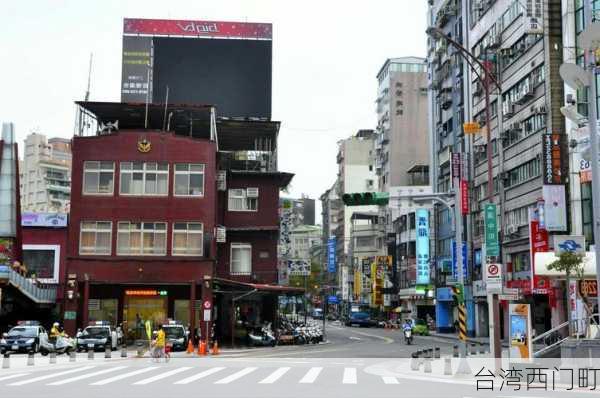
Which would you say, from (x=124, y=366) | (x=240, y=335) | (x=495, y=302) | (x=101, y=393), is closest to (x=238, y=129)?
(x=240, y=335)

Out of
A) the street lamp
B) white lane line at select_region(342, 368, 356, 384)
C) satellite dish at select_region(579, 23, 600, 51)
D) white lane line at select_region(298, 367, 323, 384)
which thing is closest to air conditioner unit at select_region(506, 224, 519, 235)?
white lane line at select_region(342, 368, 356, 384)

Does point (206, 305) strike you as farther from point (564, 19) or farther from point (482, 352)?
point (564, 19)

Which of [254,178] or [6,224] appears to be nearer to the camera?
[6,224]

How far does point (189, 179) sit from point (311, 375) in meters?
28.3

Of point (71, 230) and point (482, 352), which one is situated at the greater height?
point (71, 230)

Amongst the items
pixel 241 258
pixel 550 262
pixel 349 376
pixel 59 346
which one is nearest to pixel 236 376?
pixel 349 376

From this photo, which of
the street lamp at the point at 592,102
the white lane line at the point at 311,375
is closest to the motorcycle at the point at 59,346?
the white lane line at the point at 311,375

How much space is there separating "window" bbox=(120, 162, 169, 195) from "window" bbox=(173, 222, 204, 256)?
258cm

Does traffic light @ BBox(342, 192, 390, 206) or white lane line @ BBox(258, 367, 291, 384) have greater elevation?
traffic light @ BBox(342, 192, 390, 206)

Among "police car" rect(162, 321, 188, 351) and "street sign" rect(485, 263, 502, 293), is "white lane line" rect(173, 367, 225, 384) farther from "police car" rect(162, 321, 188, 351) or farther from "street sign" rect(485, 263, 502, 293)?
"police car" rect(162, 321, 188, 351)

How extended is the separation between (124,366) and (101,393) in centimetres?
1140

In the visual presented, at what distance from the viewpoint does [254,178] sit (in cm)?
6034

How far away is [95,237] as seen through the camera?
165 ft

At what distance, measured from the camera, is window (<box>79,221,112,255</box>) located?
49875 millimetres
